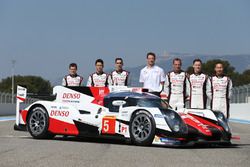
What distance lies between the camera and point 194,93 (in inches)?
536

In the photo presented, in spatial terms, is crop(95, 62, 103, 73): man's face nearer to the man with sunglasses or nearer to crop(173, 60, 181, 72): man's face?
the man with sunglasses

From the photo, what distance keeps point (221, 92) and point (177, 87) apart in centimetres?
101

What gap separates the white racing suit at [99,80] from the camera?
14.4 meters

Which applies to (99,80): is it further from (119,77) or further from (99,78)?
(119,77)

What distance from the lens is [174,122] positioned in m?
11.1

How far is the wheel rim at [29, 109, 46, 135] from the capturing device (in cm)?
1300

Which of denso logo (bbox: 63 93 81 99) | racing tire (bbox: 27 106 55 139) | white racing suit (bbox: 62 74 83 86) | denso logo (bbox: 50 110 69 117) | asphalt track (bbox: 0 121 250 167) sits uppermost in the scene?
white racing suit (bbox: 62 74 83 86)

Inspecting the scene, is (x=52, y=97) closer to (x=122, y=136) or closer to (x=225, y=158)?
(x=122, y=136)

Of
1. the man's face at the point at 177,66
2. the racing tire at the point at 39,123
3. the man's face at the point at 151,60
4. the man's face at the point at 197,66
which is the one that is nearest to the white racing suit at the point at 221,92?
the man's face at the point at 197,66

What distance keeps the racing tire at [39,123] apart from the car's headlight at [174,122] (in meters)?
3.00

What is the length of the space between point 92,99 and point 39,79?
471 feet

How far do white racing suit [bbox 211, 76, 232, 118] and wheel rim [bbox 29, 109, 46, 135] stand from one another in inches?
152

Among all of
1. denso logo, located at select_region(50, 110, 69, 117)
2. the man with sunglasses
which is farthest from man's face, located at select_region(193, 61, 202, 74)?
denso logo, located at select_region(50, 110, 69, 117)

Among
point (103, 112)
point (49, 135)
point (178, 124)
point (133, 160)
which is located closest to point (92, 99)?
point (103, 112)
